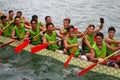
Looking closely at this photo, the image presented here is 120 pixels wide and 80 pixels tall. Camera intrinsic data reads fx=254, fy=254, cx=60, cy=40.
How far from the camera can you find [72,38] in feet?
29.4

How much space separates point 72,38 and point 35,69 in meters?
1.75

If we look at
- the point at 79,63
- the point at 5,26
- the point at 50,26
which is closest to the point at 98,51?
the point at 79,63

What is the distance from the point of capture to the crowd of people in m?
8.09

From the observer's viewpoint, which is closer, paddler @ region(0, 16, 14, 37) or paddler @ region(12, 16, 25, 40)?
paddler @ region(12, 16, 25, 40)

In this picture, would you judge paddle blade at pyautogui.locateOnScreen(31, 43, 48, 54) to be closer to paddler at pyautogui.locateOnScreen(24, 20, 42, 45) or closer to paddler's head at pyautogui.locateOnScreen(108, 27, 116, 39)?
paddler at pyautogui.locateOnScreen(24, 20, 42, 45)

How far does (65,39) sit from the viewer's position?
898 centimetres

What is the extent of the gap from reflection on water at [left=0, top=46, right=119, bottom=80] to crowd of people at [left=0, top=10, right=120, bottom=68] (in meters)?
0.52

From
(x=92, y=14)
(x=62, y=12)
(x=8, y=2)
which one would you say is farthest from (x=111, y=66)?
(x=8, y=2)

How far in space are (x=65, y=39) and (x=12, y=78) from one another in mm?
2264

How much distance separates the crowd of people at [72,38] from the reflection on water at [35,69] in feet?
1.72

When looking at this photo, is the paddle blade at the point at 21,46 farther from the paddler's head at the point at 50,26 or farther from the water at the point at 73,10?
the water at the point at 73,10

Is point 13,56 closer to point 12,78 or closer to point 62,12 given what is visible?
point 12,78

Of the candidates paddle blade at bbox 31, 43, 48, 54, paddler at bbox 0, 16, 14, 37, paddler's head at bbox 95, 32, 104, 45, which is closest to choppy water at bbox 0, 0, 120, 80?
paddle blade at bbox 31, 43, 48, 54

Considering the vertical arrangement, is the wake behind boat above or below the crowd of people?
below
